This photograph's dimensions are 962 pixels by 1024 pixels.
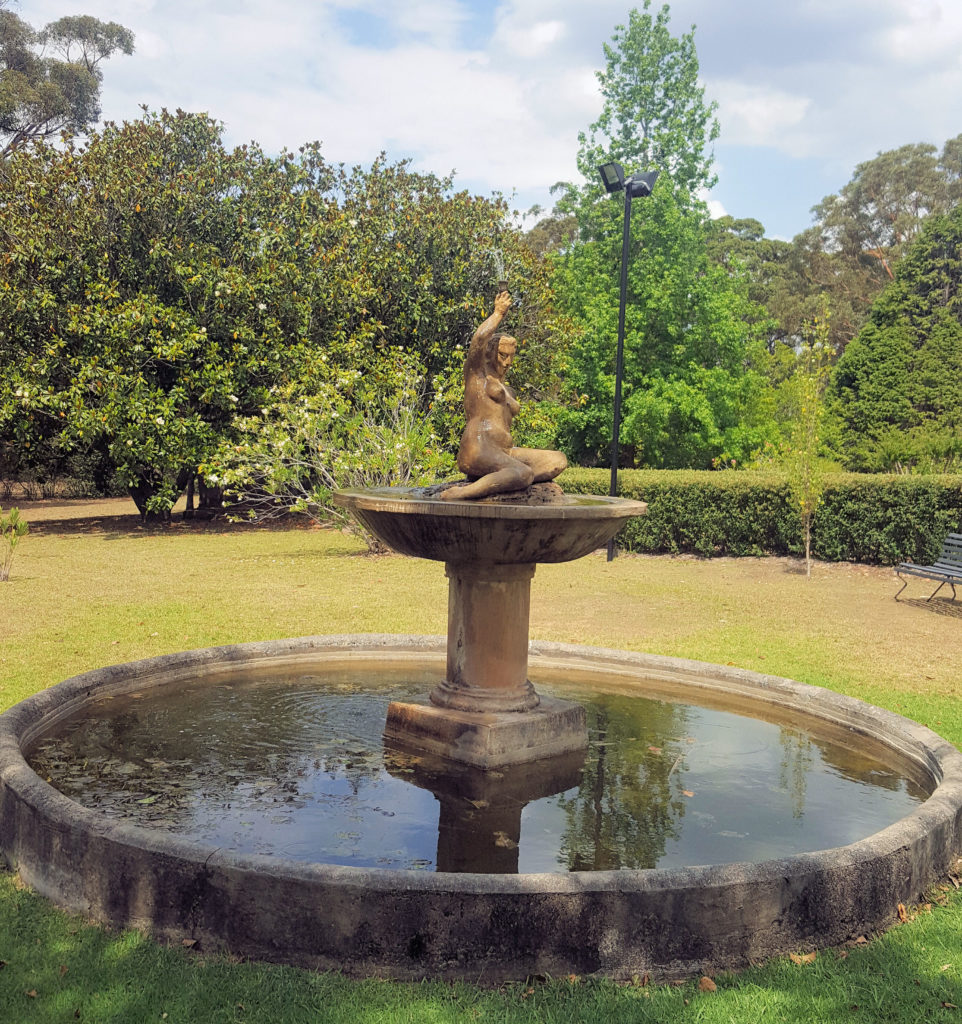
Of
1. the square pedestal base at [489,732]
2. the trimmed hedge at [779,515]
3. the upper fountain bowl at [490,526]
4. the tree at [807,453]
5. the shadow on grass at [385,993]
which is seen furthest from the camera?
the trimmed hedge at [779,515]

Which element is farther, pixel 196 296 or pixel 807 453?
pixel 196 296

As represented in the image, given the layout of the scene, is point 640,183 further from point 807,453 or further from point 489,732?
point 489,732

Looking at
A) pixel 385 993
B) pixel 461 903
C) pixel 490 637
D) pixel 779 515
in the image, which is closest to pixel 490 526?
pixel 490 637

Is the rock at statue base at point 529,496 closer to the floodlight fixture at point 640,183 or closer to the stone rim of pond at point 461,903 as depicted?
the stone rim of pond at point 461,903

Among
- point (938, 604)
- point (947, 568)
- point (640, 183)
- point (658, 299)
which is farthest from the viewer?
point (658, 299)

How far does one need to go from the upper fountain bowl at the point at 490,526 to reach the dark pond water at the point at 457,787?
125 cm

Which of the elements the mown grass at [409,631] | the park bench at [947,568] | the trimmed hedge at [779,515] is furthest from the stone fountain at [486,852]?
the trimmed hedge at [779,515]

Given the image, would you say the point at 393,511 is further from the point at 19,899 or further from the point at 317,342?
the point at 317,342

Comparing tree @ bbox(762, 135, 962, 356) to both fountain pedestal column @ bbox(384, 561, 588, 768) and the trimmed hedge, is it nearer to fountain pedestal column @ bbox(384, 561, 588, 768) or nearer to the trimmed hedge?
the trimmed hedge

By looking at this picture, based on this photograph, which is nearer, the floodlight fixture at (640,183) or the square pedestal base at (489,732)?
the square pedestal base at (489,732)

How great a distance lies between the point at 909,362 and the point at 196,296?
22.5 m

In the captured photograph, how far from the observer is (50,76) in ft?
124

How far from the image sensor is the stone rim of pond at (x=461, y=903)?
3.46 meters

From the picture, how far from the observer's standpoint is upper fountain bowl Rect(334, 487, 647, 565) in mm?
5125
